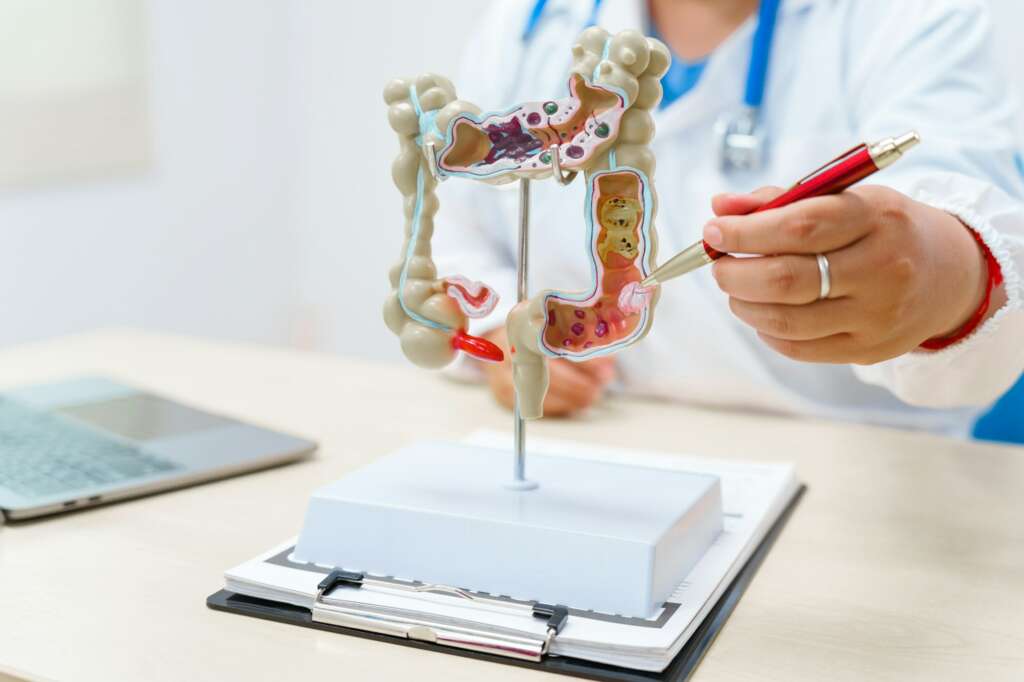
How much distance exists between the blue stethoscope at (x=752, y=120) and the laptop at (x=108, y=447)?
513 millimetres

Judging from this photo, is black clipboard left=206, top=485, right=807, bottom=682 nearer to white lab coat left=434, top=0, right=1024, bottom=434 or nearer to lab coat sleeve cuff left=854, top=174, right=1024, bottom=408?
lab coat sleeve cuff left=854, top=174, right=1024, bottom=408

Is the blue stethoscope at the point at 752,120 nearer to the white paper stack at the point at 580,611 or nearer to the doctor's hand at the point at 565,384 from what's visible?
the doctor's hand at the point at 565,384

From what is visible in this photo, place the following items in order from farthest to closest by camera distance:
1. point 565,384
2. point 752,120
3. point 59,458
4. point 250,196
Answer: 1. point 250,196
2. point 752,120
3. point 565,384
4. point 59,458

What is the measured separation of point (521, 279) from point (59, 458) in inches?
15.4

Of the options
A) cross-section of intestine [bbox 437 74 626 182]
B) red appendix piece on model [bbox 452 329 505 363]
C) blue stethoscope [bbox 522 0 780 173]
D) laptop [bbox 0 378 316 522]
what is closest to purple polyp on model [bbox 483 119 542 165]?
cross-section of intestine [bbox 437 74 626 182]

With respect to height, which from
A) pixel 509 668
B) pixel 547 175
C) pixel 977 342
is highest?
pixel 547 175

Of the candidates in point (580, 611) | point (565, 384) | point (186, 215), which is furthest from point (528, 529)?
point (186, 215)

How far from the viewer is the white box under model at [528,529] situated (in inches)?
23.3

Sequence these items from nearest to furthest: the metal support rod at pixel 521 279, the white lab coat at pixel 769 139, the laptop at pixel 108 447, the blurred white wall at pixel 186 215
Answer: the metal support rod at pixel 521 279, the laptop at pixel 108 447, the white lab coat at pixel 769 139, the blurred white wall at pixel 186 215

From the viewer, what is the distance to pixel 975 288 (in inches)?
27.5

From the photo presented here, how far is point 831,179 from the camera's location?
22.5 inches

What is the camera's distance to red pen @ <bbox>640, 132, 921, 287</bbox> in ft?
1.80

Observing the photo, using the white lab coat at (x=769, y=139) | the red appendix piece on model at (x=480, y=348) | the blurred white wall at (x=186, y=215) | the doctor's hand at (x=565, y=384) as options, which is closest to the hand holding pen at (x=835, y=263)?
the red appendix piece on model at (x=480, y=348)

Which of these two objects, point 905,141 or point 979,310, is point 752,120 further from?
point 905,141
